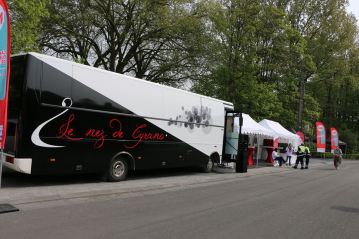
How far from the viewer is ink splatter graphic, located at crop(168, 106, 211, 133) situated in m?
15.2

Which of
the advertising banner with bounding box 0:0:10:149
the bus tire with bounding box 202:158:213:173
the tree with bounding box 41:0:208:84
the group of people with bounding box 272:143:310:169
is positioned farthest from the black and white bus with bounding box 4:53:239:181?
the group of people with bounding box 272:143:310:169

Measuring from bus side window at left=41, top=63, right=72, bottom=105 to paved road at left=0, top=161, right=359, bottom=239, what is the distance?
91.1 inches

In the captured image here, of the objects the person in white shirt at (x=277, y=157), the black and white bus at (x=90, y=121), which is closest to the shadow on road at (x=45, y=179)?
the black and white bus at (x=90, y=121)

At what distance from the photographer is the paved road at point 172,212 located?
6.95 metres

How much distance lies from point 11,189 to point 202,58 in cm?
2059

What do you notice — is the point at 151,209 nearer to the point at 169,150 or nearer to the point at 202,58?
the point at 169,150

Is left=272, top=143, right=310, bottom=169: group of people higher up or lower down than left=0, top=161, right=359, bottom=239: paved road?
higher up

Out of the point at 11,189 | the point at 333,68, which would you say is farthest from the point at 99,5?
the point at 333,68

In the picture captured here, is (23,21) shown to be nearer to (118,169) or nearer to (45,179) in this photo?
(45,179)

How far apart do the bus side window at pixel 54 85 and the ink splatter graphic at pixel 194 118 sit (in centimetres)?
466

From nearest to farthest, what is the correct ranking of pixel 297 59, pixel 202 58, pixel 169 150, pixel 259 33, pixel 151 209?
pixel 151 209 < pixel 169 150 < pixel 202 58 < pixel 259 33 < pixel 297 59

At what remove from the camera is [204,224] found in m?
7.73

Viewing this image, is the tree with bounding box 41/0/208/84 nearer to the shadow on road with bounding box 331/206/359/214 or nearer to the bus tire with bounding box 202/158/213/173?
the bus tire with bounding box 202/158/213/173

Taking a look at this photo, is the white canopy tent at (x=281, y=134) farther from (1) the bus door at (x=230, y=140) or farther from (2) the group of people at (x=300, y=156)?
(1) the bus door at (x=230, y=140)
